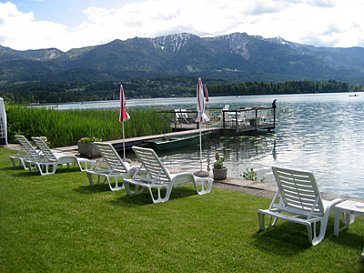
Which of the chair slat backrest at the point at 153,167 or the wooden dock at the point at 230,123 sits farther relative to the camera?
the wooden dock at the point at 230,123

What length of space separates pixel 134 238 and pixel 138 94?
106 meters

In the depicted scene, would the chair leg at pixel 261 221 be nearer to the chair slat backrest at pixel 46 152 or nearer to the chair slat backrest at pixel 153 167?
the chair slat backrest at pixel 153 167

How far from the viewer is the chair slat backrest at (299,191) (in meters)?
4.61

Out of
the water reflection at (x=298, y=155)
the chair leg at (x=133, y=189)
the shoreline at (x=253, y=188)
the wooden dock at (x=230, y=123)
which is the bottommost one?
the water reflection at (x=298, y=155)

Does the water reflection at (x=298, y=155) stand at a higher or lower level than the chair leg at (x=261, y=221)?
lower

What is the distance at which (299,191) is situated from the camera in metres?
4.78

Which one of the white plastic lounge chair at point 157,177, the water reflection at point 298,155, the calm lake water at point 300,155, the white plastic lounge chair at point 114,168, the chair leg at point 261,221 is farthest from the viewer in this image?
the water reflection at point 298,155

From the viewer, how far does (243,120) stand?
25844 mm

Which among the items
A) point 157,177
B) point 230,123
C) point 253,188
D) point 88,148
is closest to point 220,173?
point 253,188

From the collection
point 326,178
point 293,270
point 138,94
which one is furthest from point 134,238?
point 138,94

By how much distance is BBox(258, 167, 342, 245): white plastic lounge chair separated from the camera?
15.1 feet

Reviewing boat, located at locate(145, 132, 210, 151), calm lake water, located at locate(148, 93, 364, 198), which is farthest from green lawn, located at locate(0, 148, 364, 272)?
boat, located at locate(145, 132, 210, 151)

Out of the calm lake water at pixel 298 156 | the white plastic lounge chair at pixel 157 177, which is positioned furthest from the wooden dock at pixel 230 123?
the white plastic lounge chair at pixel 157 177

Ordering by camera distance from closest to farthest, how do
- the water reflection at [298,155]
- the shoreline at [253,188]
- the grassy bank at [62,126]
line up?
the shoreline at [253,188], the water reflection at [298,155], the grassy bank at [62,126]
